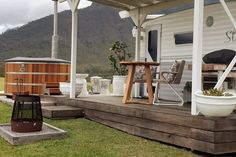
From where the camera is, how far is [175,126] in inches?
187

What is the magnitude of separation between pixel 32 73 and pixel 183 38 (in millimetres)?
3844

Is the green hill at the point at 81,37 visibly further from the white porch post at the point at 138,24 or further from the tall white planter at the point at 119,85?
the white porch post at the point at 138,24

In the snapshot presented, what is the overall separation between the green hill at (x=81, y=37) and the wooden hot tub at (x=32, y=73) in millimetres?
22860

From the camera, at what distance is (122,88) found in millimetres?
9172

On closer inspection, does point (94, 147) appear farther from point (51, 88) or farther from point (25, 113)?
point (51, 88)

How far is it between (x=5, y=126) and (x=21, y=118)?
2.20 ft

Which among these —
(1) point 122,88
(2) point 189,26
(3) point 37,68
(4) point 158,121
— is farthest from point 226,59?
(3) point 37,68

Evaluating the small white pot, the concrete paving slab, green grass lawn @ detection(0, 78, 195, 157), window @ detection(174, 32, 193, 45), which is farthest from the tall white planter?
the concrete paving slab

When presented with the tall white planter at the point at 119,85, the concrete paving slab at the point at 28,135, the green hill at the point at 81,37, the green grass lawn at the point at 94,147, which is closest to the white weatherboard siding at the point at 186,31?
the tall white planter at the point at 119,85

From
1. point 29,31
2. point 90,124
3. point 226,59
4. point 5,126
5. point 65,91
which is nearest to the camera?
point 5,126

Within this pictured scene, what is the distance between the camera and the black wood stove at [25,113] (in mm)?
5047

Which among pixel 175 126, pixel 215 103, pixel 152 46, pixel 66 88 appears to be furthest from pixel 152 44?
pixel 215 103

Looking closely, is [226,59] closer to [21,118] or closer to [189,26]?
[189,26]

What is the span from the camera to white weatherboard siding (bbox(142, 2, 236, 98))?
693 centimetres
